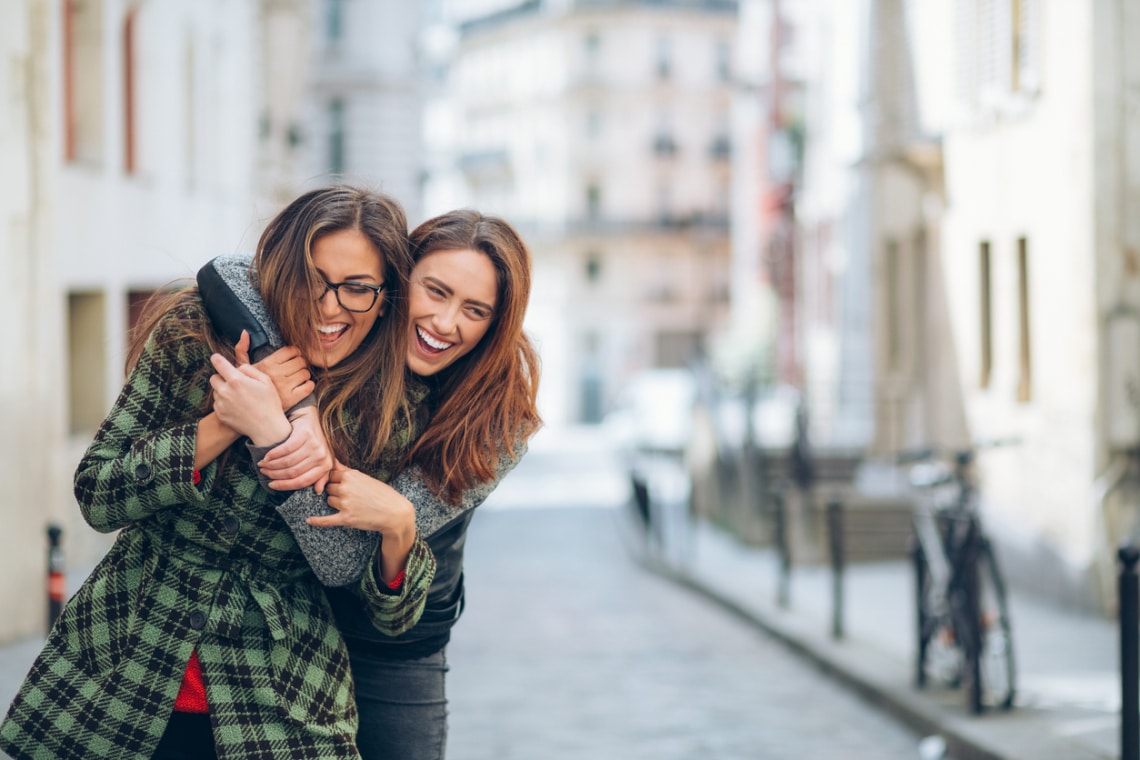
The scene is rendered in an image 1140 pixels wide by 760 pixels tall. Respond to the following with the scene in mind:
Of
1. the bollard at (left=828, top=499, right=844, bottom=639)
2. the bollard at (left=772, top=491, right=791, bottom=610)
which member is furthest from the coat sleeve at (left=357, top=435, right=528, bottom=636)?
the bollard at (left=772, top=491, right=791, bottom=610)

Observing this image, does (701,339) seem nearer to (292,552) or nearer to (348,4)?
(348,4)

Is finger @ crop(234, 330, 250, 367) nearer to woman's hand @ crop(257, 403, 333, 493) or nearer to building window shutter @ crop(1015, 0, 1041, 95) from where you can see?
woman's hand @ crop(257, 403, 333, 493)

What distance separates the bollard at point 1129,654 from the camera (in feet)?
20.5

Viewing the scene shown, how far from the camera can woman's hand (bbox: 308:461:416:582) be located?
9.79 feet

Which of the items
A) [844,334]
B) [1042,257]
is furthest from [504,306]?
[844,334]

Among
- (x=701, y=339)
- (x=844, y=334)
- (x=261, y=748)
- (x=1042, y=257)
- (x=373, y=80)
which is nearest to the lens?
(x=261, y=748)

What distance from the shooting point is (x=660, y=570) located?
60.9 feet

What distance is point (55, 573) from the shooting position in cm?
811

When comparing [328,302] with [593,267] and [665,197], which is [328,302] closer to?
[593,267]

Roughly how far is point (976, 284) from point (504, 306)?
14475 mm

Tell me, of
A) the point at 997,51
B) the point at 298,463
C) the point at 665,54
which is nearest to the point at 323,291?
the point at 298,463

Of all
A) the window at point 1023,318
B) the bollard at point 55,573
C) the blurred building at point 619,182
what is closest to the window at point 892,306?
the window at point 1023,318

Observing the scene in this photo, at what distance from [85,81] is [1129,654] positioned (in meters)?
12.5

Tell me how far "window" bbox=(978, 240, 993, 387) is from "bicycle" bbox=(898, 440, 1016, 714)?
7784 mm
